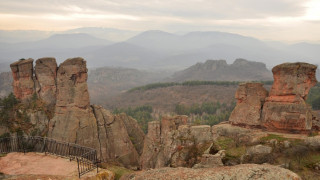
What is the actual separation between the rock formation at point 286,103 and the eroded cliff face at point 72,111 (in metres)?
21.6

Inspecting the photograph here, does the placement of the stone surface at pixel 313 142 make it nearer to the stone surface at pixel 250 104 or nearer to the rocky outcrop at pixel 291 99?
the rocky outcrop at pixel 291 99

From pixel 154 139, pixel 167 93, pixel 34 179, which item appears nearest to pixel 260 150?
pixel 154 139

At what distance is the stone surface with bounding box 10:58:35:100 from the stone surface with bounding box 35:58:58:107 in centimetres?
163

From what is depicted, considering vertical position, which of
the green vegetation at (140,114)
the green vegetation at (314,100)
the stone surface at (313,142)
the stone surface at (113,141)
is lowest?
the green vegetation at (140,114)

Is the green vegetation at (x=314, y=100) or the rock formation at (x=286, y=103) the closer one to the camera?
the rock formation at (x=286, y=103)

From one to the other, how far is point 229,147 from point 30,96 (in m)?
35.6

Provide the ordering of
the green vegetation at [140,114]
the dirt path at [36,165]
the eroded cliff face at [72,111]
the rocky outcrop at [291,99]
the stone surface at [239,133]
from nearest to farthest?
the dirt path at [36,165], the stone surface at [239,133], the rocky outcrop at [291,99], the eroded cliff face at [72,111], the green vegetation at [140,114]

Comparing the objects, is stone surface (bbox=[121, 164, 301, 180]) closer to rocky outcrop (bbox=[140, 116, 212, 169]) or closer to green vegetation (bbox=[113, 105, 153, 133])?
rocky outcrop (bbox=[140, 116, 212, 169])

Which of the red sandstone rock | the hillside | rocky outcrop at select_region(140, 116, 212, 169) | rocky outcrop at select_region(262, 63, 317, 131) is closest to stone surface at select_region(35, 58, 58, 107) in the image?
rocky outcrop at select_region(140, 116, 212, 169)

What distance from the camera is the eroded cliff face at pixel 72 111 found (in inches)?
1617

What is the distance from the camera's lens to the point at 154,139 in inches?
1613

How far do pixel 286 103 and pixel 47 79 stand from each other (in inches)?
1533

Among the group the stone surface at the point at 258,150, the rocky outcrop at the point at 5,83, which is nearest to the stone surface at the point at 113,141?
the stone surface at the point at 258,150

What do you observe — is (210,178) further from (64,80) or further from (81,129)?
(64,80)
